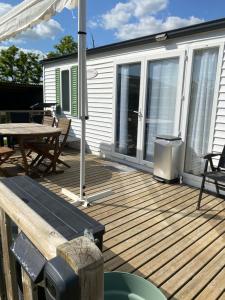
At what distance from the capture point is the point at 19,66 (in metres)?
20.7

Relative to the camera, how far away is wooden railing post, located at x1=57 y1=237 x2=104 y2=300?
64cm

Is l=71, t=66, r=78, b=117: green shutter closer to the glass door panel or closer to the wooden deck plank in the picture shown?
the glass door panel

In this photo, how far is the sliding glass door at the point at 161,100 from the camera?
4156 mm

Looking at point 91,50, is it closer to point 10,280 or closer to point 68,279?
point 10,280

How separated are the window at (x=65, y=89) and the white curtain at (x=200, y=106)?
3755 mm

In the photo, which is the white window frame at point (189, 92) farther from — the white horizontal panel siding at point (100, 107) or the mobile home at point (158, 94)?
the white horizontal panel siding at point (100, 107)

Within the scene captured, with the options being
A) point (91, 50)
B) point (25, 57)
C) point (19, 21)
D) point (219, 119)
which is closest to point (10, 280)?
point (19, 21)

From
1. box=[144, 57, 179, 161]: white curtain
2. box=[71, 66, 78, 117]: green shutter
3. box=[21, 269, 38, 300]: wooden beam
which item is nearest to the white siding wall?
box=[144, 57, 179, 161]: white curtain

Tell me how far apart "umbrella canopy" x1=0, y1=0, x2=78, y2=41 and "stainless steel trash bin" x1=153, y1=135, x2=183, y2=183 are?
2.38 meters

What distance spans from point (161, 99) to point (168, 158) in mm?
1100

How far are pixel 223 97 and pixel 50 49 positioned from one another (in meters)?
22.3

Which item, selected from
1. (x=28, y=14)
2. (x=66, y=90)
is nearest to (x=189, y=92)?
(x=28, y=14)

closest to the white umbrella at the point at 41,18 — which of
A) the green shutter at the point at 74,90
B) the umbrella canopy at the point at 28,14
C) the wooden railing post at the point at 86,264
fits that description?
the umbrella canopy at the point at 28,14

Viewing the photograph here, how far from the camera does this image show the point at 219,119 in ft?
11.9
